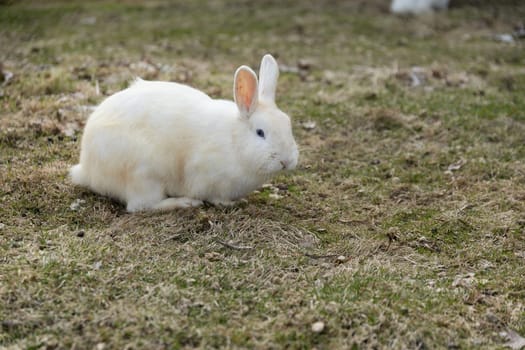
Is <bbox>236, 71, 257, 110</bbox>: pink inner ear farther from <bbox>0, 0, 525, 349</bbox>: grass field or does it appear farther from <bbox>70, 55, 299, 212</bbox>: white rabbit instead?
<bbox>0, 0, 525, 349</bbox>: grass field

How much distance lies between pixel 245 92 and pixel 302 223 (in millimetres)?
1079

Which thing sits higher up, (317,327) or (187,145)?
(187,145)

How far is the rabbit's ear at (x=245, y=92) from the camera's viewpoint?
15.6 feet

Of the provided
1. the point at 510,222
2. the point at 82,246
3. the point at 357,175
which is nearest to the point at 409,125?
the point at 357,175

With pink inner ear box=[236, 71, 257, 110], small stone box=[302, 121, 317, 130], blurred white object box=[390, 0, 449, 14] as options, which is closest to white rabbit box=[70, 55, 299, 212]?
pink inner ear box=[236, 71, 257, 110]

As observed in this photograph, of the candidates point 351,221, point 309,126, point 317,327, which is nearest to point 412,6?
point 309,126

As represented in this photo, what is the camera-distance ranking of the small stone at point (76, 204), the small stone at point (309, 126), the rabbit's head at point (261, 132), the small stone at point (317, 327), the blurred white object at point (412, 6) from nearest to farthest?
the small stone at point (317, 327), the rabbit's head at point (261, 132), the small stone at point (76, 204), the small stone at point (309, 126), the blurred white object at point (412, 6)

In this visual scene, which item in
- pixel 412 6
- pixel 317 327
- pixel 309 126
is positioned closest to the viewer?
pixel 317 327

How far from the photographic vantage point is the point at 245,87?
189 inches

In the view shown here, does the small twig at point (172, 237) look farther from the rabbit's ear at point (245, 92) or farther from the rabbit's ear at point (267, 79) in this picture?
the rabbit's ear at point (267, 79)

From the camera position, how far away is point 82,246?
4.45 m

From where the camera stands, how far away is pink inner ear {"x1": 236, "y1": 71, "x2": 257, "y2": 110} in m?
4.75

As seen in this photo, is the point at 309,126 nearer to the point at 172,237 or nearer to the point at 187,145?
the point at 187,145

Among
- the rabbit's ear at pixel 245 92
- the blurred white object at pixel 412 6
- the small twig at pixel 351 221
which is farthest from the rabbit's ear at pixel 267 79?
the blurred white object at pixel 412 6
